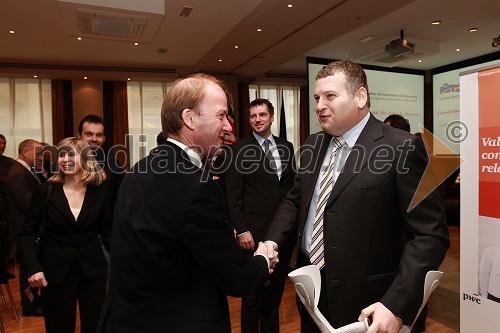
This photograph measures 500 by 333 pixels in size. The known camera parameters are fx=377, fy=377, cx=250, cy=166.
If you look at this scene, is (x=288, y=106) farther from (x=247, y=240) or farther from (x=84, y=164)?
(x=84, y=164)

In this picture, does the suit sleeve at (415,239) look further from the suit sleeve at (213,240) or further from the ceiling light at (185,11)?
the ceiling light at (185,11)

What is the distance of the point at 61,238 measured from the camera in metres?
2.30

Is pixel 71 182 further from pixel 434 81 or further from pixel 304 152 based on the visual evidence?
pixel 434 81

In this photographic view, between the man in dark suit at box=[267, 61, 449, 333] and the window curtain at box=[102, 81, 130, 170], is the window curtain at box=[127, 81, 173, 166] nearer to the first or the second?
the window curtain at box=[102, 81, 130, 170]

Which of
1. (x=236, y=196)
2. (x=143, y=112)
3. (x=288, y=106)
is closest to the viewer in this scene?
(x=236, y=196)

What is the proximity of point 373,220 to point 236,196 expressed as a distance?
1.62 m

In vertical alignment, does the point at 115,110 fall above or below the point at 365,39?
below

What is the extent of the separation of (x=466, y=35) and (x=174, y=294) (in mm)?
7790

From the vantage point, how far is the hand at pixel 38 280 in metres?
2.14

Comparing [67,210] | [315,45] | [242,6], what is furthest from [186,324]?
[315,45]

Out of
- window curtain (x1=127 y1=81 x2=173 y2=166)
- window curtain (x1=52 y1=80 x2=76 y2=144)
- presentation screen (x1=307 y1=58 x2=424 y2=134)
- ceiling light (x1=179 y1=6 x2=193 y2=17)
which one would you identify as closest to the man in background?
ceiling light (x1=179 y1=6 x2=193 y2=17)

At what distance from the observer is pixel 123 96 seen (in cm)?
948

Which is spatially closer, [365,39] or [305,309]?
[305,309]

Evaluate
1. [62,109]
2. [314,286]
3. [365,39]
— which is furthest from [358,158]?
[62,109]
